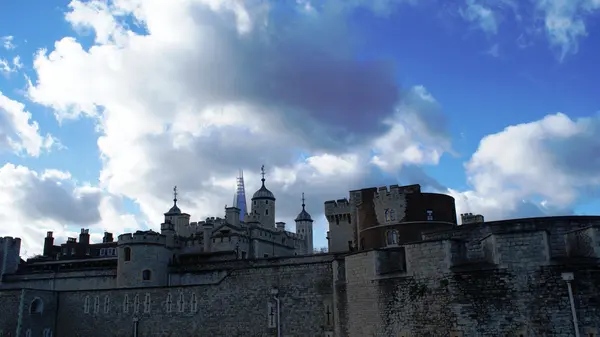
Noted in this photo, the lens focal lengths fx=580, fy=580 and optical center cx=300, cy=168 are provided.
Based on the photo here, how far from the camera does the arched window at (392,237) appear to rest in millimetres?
38219

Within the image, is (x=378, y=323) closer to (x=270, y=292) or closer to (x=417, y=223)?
(x=270, y=292)

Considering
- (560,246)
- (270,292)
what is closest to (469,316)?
(560,246)

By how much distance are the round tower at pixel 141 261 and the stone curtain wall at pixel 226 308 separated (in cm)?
349

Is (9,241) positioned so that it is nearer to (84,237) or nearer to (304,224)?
(84,237)

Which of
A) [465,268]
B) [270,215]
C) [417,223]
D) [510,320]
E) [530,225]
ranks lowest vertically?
[510,320]

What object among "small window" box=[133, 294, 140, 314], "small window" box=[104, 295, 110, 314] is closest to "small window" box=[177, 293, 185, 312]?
"small window" box=[133, 294, 140, 314]

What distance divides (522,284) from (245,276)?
17.2m

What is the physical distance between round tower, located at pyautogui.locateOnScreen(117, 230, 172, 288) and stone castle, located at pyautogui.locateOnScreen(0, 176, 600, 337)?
76 millimetres

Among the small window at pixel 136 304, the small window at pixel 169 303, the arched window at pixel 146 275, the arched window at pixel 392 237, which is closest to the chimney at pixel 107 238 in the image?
the arched window at pixel 146 275

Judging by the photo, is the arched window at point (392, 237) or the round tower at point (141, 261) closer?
the arched window at point (392, 237)

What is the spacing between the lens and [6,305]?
131ft

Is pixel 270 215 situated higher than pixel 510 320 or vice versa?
pixel 270 215

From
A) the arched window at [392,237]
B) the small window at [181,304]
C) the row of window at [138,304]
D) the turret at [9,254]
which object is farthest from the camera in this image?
the turret at [9,254]

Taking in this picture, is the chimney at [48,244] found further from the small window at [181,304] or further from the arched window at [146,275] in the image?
the small window at [181,304]
